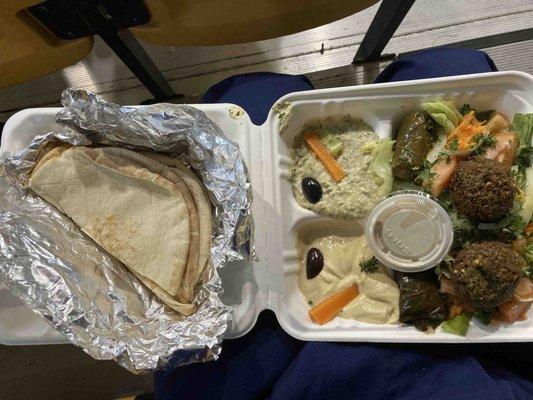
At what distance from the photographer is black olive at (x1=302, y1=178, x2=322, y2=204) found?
117 cm

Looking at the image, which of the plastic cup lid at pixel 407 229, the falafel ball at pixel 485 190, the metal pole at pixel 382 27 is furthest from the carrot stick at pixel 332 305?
the metal pole at pixel 382 27

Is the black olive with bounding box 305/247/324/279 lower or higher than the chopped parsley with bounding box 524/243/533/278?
higher

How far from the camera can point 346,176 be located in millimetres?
1162

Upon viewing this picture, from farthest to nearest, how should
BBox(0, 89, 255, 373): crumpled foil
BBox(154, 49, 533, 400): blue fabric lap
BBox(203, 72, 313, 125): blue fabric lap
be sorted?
BBox(203, 72, 313, 125): blue fabric lap
BBox(154, 49, 533, 400): blue fabric lap
BBox(0, 89, 255, 373): crumpled foil

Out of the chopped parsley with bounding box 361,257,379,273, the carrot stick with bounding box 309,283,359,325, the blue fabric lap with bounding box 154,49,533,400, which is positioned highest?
the chopped parsley with bounding box 361,257,379,273

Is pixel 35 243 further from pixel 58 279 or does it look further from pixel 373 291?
pixel 373 291

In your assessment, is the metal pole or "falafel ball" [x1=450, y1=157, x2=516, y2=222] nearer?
"falafel ball" [x1=450, y1=157, x2=516, y2=222]

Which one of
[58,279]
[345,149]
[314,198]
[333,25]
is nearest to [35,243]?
[58,279]

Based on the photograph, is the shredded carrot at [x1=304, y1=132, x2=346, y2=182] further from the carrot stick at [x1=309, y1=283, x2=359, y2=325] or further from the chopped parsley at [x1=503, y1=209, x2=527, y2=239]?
the chopped parsley at [x1=503, y1=209, x2=527, y2=239]

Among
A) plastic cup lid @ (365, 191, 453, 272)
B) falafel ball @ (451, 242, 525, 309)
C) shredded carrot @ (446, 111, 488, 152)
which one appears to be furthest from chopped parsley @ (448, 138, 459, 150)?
falafel ball @ (451, 242, 525, 309)

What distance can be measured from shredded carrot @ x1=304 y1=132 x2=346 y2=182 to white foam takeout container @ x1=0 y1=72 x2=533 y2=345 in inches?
1.8

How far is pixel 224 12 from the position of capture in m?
1.17

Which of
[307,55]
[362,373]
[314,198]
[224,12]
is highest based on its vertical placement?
[224,12]

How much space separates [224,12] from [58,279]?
740mm
